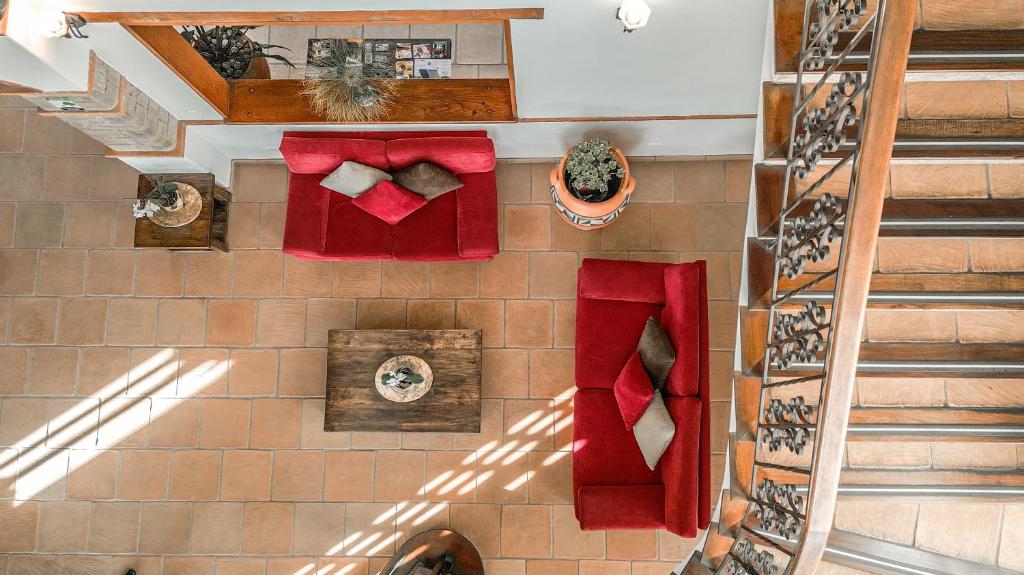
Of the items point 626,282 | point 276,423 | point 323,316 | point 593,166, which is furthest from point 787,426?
point 276,423

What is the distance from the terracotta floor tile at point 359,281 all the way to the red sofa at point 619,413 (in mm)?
1522

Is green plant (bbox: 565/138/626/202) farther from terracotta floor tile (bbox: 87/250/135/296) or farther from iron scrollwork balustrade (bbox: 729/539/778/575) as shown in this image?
terracotta floor tile (bbox: 87/250/135/296)

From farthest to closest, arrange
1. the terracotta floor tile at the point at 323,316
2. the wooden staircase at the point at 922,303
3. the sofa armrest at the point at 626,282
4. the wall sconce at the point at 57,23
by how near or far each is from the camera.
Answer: the terracotta floor tile at the point at 323,316, the sofa armrest at the point at 626,282, the wall sconce at the point at 57,23, the wooden staircase at the point at 922,303

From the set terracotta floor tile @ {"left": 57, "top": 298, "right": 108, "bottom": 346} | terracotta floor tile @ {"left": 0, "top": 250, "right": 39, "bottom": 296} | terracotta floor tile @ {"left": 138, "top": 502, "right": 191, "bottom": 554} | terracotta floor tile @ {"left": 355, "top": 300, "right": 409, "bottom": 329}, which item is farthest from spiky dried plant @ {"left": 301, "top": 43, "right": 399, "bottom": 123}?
terracotta floor tile @ {"left": 138, "top": 502, "right": 191, "bottom": 554}

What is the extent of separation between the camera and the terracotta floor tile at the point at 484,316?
4367mm

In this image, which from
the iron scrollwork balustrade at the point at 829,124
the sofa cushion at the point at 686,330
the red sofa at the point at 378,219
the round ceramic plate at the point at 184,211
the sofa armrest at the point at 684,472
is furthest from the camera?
the round ceramic plate at the point at 184,211

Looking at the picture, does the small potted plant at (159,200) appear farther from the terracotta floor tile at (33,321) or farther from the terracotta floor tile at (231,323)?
the terracotta floor tile at (33,321)

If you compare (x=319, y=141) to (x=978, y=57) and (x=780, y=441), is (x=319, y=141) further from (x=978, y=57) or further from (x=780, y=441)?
(x=978, y=57)

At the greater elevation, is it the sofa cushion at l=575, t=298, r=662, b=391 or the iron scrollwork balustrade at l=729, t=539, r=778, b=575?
the sofa cushion at l=575, t=298, r=662, b=391

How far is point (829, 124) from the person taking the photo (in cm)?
215

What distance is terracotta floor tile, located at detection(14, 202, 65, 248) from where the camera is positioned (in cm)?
455

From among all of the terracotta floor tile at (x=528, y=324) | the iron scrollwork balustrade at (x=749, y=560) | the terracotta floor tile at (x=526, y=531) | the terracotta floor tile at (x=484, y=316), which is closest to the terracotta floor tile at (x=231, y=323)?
the terracotta floor tile at (x=484, y=316)

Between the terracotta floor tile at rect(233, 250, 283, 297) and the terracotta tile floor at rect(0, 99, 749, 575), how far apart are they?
0.01 m

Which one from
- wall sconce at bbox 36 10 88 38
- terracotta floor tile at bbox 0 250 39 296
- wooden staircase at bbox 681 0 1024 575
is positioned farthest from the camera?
terracotta floor tile at bbox 0 250 39 296
